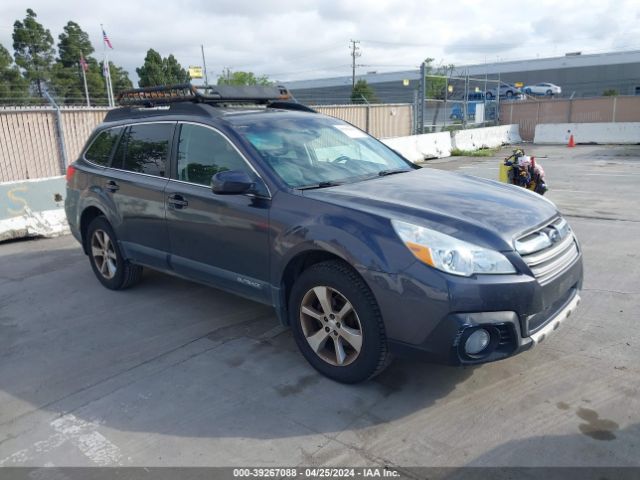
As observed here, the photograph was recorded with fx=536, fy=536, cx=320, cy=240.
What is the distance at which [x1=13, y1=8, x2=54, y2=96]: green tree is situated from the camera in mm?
41966

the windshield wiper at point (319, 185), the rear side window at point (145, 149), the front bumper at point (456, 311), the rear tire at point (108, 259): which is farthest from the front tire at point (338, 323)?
the rear tire at point (108, 259)

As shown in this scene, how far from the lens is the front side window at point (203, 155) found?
4.05 metres

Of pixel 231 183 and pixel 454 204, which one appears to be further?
pixel 231 183

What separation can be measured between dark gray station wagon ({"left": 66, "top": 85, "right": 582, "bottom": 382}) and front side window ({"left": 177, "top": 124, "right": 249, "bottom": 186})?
0.01m

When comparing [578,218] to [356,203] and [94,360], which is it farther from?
[94,360]

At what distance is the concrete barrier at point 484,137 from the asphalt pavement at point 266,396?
1618cm

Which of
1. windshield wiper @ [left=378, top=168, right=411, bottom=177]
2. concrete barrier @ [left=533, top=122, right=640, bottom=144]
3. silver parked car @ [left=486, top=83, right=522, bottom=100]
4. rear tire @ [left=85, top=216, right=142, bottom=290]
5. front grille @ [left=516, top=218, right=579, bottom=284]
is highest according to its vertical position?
silver parked car @ [left=486, top=83, right=522, bottom=100]

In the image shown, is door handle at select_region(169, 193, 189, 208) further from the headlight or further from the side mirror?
the headlight

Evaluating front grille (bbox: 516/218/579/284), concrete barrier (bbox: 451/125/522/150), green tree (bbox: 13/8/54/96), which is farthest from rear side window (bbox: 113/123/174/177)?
green tree (bbox: 13/8/54/96)

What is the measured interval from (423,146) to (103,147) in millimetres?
14392

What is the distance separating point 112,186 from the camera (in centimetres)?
510

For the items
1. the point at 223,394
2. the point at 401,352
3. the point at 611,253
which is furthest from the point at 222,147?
the point at 611,253

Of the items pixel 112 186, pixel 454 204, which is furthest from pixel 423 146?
pixel 454 204

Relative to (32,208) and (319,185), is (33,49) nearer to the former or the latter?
(32,208)
